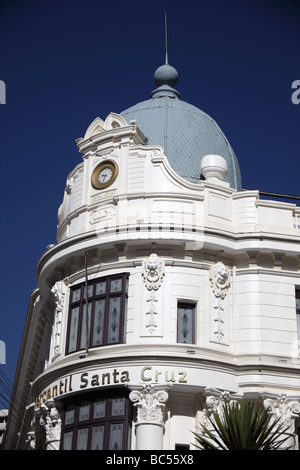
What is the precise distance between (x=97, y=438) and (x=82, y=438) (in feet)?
2.35

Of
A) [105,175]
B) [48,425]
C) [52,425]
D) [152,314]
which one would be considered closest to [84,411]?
[52,425]

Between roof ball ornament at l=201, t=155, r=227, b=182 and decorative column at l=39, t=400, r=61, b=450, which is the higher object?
roof ball ornament at l=201, t=155, r=227, b=182

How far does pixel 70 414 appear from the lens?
31000mm

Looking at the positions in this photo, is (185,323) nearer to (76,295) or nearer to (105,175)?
(76,295)

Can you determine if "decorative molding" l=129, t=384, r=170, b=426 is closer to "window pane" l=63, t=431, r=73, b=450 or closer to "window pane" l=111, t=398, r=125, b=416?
"window pane" l=111, t=398, r=125, b=416

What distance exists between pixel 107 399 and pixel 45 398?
317cm

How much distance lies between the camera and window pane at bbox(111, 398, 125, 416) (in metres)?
29.6

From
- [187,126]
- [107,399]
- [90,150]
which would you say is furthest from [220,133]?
[107,399]

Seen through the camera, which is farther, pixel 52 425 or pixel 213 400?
pixel 52 425

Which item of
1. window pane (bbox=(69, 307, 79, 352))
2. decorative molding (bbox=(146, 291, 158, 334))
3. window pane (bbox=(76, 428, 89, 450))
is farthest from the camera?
window pane (bbox=(69, 307, 79, 352))

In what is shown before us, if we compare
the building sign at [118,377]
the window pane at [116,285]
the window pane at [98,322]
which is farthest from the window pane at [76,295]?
the building sign at [118,377]

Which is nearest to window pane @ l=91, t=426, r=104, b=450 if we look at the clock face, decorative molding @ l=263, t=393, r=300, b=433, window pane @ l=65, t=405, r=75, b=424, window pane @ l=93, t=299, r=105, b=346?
window pane @ l=65, t=405, r=75, b=424

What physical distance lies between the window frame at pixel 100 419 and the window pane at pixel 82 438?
0.08 meters

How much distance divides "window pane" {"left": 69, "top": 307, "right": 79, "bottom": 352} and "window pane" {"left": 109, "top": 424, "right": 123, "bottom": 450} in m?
3.79
